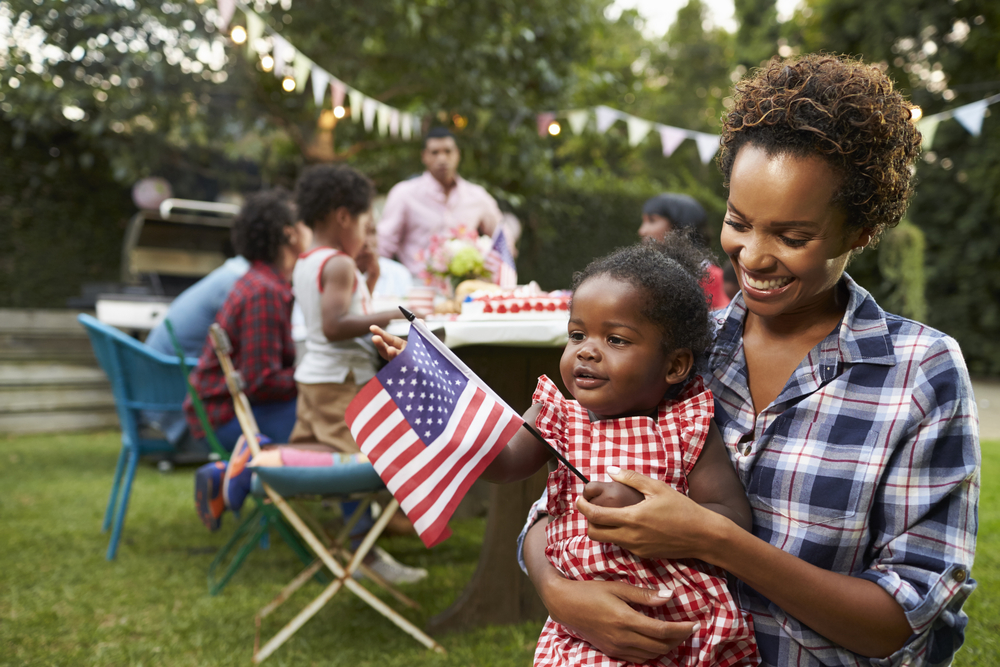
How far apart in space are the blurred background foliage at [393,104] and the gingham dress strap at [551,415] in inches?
221

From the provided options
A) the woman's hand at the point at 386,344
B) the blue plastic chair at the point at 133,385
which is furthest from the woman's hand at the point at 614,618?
the blue plastic chair at the point at 133,385

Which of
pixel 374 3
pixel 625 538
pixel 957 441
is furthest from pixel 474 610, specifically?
pixel 374 3

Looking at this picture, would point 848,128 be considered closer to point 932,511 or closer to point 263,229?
point 932,511

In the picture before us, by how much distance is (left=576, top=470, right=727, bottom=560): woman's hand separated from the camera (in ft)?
3.52

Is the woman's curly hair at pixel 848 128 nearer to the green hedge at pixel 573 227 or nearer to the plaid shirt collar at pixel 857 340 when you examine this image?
the plaid shirt collar at pixel 857 340

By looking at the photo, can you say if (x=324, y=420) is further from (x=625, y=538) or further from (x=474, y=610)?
(x=625, y=538)

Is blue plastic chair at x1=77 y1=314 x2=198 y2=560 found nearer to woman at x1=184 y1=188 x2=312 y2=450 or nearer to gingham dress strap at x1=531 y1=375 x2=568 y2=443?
woman at x1=184 y1=188 x2=312 y2=450

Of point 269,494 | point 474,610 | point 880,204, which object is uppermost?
point 880,204

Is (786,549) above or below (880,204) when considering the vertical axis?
below

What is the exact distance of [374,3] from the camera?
7977 mm

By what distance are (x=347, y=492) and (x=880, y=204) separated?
2.19 m

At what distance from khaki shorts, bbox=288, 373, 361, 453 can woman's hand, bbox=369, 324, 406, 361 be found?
1.78 metres

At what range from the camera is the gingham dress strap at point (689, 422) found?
1274 millimetres

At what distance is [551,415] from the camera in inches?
55.4
